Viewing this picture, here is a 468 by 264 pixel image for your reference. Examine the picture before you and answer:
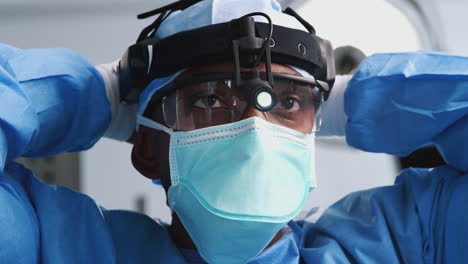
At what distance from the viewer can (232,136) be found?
3.58ft

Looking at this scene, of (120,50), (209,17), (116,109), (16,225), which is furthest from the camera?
(120,50)

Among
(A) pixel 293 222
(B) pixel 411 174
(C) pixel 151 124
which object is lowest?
(A) pixel 293 222

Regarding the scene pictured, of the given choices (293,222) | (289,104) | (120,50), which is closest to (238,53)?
(289,104)

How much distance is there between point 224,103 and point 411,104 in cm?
45

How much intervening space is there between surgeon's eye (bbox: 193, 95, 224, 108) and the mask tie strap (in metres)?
0.08

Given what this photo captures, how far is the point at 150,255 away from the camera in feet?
4.09

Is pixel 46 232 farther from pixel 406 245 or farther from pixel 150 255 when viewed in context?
pixel 406 245

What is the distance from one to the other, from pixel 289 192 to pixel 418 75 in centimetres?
43

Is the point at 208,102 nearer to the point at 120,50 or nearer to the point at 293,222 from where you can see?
the point at 293,222

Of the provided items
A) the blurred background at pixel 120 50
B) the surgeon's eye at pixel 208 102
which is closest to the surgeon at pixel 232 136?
the surgeon's eye at pixel 208 102

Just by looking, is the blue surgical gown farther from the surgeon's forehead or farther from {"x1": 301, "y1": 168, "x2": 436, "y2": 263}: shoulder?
the surgeon's forehead

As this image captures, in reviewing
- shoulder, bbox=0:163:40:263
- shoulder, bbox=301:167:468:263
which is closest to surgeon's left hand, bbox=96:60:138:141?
shoulder, bbox=0:163:40:263

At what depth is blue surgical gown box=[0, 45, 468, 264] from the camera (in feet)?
3.66

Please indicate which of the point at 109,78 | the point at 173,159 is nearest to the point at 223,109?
the point at 173,159
